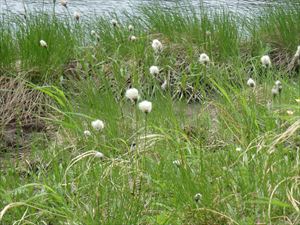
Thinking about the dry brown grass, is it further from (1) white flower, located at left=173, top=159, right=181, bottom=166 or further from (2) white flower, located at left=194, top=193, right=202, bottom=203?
(2) white flower, located at left=194, top=193, right=202, bottom=203

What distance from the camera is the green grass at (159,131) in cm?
211

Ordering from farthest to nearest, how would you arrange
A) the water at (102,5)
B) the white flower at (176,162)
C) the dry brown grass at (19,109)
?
the water at (102,5) → the dry brown grass at (19,109) → the white flower at (176,162)

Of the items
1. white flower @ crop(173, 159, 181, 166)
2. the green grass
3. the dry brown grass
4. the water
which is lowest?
the water

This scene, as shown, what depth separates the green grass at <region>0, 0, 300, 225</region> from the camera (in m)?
2.11

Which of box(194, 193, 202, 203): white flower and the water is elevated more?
box(194, 193, 202, 203): white flower

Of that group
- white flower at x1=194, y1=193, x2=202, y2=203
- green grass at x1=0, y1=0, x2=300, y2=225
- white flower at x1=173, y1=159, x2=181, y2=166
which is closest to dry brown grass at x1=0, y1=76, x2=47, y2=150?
green grass at x1=0, y1=0, x2=300, y2=225

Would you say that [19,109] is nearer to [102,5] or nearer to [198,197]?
[198,197]

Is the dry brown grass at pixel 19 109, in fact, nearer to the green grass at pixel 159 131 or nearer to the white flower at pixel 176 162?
the green grass at pixel 159 131

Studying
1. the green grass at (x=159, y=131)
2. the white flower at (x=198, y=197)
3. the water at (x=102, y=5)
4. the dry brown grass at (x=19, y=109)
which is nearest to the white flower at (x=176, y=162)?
the green grass at (x=159, y=131)

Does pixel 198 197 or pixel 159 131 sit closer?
pixel 198 197

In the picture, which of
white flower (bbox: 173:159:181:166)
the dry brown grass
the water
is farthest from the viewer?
the water

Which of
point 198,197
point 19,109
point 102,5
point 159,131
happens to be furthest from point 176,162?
point 102,5

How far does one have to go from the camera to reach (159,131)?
109 inches

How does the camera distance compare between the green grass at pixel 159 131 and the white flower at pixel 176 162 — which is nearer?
the green grass at pixel 159 131
